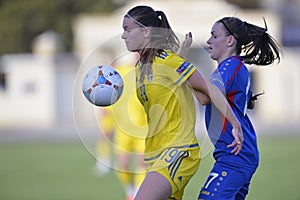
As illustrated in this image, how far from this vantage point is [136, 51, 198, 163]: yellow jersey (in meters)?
5.36

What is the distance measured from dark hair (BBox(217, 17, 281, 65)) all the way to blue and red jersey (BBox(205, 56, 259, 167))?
0.20m

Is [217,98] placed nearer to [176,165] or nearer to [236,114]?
[236,114]

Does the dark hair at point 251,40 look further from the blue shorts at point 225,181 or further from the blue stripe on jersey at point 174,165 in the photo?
the blue stripe on jersey at point 174,165

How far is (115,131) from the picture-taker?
959cm

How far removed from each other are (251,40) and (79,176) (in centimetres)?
921

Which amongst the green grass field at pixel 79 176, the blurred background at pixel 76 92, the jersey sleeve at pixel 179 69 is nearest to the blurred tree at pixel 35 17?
the blurred background at pixel 76 92

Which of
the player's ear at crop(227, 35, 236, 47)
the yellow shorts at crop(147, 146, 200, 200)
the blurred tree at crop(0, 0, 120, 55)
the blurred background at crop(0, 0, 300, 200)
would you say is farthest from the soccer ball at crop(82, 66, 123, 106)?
the blurred tree at crop(0, 0, 120, 55)

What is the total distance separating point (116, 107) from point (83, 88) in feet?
2.28

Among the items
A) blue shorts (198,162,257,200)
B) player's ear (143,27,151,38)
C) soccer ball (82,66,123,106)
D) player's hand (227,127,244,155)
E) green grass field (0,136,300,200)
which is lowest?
green grass field (0,136,300,200)

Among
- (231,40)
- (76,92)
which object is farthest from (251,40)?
(76,92)

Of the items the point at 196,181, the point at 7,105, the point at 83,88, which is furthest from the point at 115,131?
the point at 7,105

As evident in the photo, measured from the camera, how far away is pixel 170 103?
17.7ft

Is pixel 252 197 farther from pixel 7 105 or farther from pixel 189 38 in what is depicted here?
pixel 7 105

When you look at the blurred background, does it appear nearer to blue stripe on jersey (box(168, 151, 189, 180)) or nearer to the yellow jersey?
the yellow jersey
